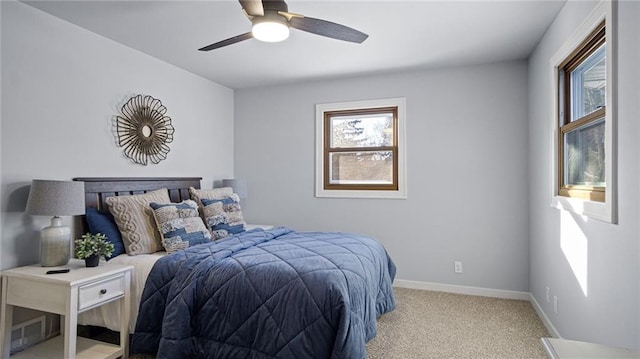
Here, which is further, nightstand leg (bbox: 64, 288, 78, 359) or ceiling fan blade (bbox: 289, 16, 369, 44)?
ceiling fan blade (bbox: 289, 16, 369, 44)

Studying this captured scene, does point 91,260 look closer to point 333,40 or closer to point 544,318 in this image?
point 333,40

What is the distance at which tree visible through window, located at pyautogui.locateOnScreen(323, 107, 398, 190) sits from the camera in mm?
4152

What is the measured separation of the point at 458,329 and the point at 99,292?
268 centimetres

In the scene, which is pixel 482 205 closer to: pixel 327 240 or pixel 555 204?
pixel 555 204

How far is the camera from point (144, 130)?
3395mm

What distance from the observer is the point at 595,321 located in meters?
1.97

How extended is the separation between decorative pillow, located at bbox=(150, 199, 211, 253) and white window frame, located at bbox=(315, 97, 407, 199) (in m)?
1.75

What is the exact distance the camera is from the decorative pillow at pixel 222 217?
3.23m

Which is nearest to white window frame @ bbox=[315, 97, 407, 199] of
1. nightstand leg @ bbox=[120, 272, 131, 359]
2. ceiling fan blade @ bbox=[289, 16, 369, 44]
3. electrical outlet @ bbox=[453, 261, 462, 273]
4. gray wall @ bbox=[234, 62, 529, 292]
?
gray wall @ bbox=[234, 62, 529, 292]

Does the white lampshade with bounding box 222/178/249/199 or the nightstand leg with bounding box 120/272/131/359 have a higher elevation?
the white lampshade with bounding box 222/178/249/199

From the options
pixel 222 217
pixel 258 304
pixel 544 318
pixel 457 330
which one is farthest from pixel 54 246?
pixel 544 318

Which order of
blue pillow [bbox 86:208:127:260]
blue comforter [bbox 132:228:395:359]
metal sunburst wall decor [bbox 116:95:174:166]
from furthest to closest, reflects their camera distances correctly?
metal sunburst wall decor [bbox 116:95:174:166] < blue pillow [bbox 86:208:127:260] < blue comforter [bbox 132:228:395:359]

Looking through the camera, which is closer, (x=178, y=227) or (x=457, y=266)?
(x=178, y=227)

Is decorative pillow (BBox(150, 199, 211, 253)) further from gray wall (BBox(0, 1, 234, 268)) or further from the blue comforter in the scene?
gray wall (BBox(0, 1, 234, 268))
